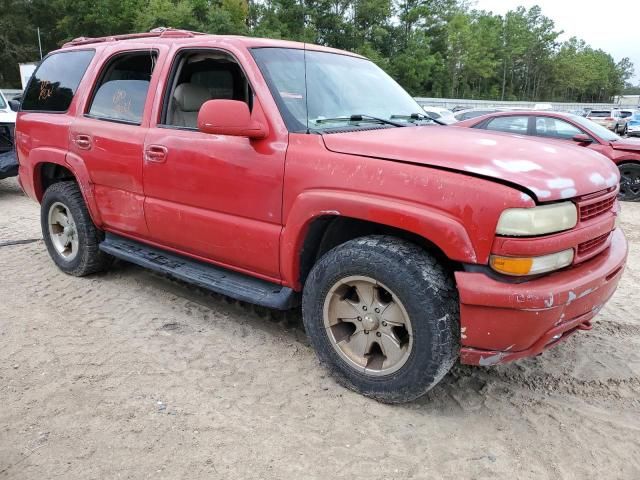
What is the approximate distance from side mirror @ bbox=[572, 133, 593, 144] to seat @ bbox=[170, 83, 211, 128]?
6728 millimetres

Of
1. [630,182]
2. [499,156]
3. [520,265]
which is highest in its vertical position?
[499,156]

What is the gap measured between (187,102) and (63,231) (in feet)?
6.61

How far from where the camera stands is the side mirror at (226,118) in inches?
115

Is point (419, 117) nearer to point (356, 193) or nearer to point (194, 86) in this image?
point (356, 193)

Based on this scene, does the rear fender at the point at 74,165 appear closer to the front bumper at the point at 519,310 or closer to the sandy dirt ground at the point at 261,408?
the sandy dirt ground at the point at 261,408

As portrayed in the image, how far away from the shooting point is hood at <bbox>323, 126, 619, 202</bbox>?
7.86 feet

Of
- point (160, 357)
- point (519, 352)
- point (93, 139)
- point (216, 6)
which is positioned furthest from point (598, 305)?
point (216, 6)

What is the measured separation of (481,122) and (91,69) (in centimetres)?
697

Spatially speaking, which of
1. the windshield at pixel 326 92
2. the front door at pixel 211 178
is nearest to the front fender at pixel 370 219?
the front door at pixel 211 178

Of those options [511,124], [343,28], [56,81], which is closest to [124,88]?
[56,81]

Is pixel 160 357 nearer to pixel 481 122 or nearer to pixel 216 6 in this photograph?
pixel 481 122

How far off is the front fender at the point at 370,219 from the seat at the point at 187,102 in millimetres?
1254

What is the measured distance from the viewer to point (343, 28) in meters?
49.2

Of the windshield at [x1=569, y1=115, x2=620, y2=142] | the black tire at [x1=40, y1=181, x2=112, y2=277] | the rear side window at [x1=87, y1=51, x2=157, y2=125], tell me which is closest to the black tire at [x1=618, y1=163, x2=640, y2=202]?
the windshield at [x1=569, y1=115, x2=620, y2=142]
